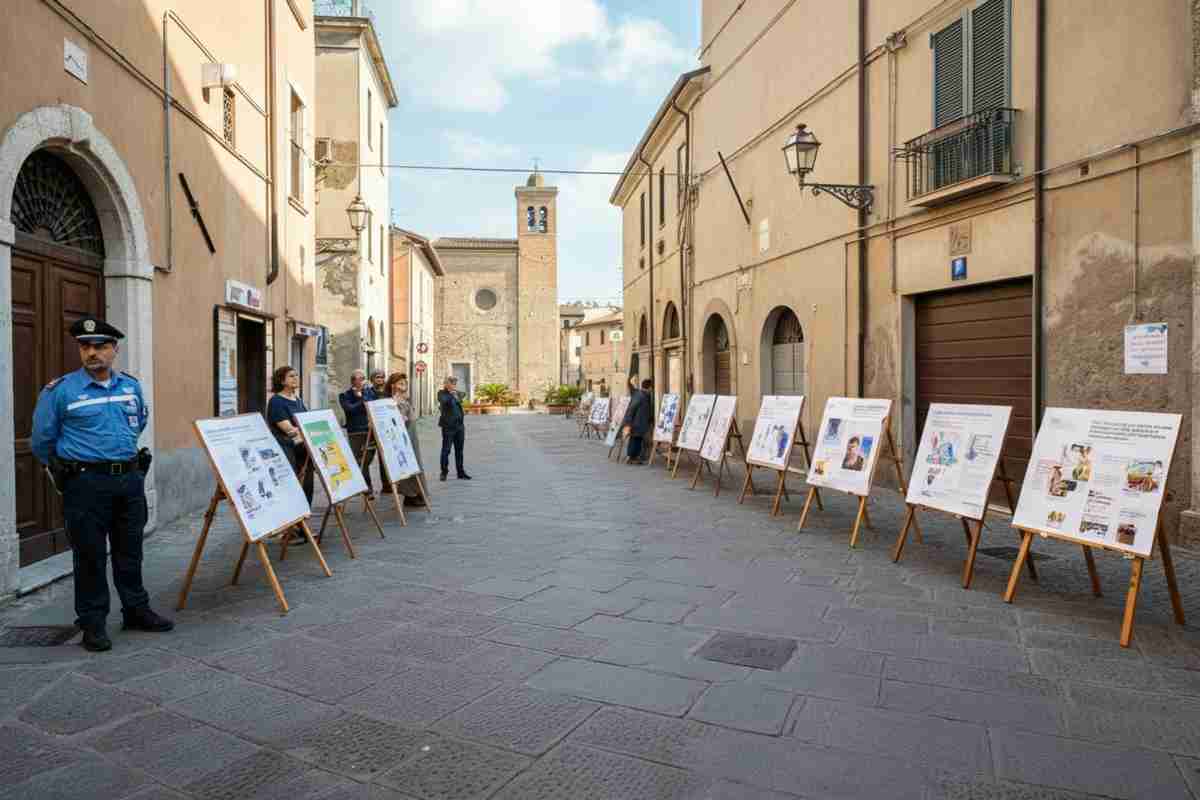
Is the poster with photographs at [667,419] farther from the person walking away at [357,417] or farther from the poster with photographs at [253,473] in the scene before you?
the poster with photographs at [253,473]

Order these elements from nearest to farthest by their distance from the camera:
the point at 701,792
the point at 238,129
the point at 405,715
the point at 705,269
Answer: the point at 701,792 < the point at 405,715 < the point at 238,129 < the point at 705,269

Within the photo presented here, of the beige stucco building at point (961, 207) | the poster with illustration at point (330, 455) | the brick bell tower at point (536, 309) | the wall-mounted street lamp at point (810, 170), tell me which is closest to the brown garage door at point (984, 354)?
the beige stucco building at point (961, 207)

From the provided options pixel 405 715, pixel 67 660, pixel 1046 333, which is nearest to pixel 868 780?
pixel 405 715

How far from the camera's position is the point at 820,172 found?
12.0m

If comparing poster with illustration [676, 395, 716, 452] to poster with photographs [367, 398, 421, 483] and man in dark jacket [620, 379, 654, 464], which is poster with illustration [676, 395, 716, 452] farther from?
poster with photographs [367, 398, 421, 483]

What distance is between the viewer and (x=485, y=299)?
168 ft

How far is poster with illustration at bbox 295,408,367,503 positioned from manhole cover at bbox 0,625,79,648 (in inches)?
82.2

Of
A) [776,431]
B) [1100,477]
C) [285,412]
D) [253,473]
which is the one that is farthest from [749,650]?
[776,431]

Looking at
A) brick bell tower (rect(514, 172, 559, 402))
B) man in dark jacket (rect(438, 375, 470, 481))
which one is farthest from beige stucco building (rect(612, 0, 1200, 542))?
brick bell tower (rect(514, 172, 559, 402))

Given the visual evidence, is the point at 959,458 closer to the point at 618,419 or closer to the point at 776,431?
the point at 776,431

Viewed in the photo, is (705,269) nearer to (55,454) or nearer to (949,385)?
(949,385)

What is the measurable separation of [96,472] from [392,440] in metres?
4.09

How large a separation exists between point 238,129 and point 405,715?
9.08 metres

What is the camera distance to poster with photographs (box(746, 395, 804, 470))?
28.5 feet
